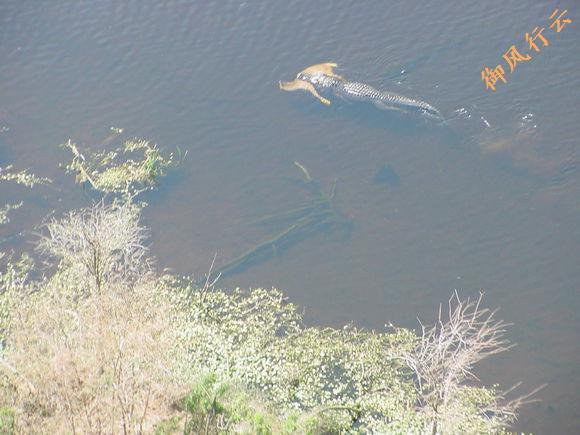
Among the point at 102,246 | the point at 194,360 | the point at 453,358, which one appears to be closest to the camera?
the point at 453,358

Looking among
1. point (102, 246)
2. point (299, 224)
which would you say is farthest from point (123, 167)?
point (299, 224)

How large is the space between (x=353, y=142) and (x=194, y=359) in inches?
176

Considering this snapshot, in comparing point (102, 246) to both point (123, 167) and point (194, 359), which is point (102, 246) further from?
point (123, 167)

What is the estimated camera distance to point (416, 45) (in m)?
12.4

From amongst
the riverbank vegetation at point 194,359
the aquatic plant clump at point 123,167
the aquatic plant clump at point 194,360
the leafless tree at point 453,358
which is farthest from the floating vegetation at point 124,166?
the leafless tree at point 453,358

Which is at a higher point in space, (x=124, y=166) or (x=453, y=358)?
(x=124, y=166)

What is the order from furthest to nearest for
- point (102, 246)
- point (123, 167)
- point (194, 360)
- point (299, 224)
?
1. point (123, 167)
2. point (299, 224)
3. point (102, 246)
4. point (194, 360)

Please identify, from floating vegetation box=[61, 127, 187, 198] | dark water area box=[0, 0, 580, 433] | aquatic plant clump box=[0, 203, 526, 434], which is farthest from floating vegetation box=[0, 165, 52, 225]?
aquatic plant clump box=[0, 203, 526, 434]

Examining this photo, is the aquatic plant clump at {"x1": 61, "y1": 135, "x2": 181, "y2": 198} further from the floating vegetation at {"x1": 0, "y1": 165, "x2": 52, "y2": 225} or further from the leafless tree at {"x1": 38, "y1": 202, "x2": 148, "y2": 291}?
the leafless tree at {"x1": 38, "y1": 202, "x2": 148, "y2": 291}

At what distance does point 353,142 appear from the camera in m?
11.2

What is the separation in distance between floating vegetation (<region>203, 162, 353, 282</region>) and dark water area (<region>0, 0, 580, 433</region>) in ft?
0.42

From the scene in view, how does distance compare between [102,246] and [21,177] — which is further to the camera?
[21,177]

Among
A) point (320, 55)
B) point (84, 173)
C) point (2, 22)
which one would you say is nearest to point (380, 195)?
point (320, 55)

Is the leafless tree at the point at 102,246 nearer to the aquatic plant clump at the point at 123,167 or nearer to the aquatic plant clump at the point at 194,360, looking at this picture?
the aquatic plant clump at the point at 194,360
